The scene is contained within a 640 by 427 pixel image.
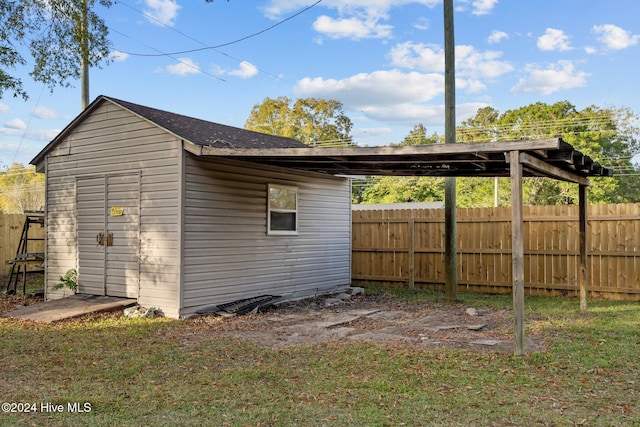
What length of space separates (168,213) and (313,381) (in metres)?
4.48

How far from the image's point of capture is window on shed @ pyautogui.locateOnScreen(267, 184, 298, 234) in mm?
9734

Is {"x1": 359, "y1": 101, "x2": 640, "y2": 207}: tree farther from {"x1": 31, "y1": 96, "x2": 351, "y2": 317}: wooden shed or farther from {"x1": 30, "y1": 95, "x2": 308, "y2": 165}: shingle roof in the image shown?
{"x1": 30, "y1": 95, "x2": 308, "y2": 165}: shingle roof

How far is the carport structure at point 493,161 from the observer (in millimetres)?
5539

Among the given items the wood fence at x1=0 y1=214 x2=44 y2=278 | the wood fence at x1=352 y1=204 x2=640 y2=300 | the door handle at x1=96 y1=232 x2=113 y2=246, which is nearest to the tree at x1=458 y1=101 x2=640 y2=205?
the wood fence at x1=352 y1=204 x2=640 y2=300

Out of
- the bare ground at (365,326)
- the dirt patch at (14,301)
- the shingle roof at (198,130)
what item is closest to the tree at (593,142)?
the bare ground at (365,326)

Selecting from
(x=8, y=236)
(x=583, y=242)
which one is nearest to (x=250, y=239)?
(x=583, y=242)

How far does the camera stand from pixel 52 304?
8625 mm

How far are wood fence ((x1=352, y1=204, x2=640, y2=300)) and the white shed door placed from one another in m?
6.17

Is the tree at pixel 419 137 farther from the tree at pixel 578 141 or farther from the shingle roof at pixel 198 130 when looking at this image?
the shingle roof at pixel 198 130

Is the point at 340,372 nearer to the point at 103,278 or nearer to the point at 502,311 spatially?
the point at 502,311

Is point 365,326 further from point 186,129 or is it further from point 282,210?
point 186,129

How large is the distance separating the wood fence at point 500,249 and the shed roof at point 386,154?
1.77 metres

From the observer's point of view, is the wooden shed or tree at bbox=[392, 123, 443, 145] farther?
tree at bbox=[392, 123, 443, 145]

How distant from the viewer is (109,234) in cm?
886
